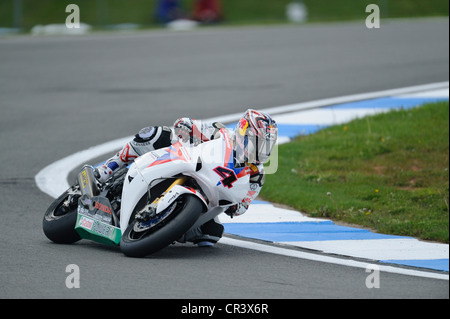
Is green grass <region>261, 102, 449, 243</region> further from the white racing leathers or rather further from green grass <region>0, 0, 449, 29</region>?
green grass <region>0, 0, 449, 29</region>

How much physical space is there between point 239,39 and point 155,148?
14200 mm

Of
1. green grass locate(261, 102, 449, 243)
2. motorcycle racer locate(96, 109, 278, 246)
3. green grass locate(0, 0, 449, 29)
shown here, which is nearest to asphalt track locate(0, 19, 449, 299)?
motorcycle racer locate(96, 109, 278, 246)

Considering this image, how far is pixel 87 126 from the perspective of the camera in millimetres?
12773

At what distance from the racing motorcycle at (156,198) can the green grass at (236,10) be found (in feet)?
59.3

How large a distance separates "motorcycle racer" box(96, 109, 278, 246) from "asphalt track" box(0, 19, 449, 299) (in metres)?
0.19

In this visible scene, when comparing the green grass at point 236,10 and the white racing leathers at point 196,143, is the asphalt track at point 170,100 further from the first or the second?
the green grass at point 236,10

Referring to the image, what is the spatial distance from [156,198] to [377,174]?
374 centimetres

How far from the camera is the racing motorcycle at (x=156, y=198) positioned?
6645 millimetres

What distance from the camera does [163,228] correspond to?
21.6ft

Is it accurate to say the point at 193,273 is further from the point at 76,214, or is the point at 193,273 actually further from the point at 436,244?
the point at 436,244

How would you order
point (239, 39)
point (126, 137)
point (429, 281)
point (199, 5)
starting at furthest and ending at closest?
point (199, 5)
point (239, 39)
point (126, 137)
point (429, 281)

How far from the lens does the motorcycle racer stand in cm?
689

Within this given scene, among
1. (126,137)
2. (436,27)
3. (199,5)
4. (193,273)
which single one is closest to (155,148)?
(193,273)
